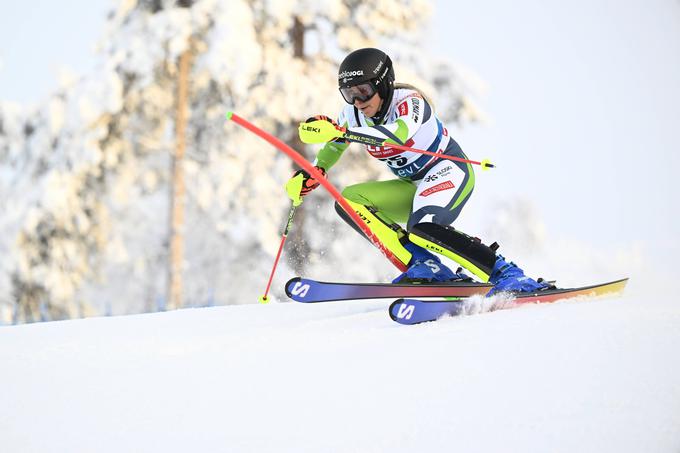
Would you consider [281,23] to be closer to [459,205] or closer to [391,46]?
[391,46]

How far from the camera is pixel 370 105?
423 centimetres

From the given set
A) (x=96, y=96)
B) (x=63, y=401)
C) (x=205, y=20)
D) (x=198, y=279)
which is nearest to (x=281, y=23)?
(x=205, y=20)

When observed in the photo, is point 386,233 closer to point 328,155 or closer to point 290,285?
point 328,155

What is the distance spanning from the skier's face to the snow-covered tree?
623 centimetres

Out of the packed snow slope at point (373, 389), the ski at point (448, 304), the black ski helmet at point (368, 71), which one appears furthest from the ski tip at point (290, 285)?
the black ski helmet at point (368, 71)

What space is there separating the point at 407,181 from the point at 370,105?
0.73 m

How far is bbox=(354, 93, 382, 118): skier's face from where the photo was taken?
4207 mm

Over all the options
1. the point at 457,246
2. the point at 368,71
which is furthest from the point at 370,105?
the point at 457,246

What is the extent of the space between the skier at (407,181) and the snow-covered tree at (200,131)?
19.0 ft

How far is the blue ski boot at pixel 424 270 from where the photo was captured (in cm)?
446

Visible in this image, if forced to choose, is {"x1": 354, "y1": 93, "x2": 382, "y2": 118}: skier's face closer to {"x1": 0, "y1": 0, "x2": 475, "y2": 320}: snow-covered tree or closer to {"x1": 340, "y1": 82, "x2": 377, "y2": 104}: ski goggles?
{"x1": 340, "y1": 82, "x2": 377, "y2": 104}: ski goggles

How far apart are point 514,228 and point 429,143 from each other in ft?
36.5

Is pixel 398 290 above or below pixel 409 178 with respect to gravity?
below

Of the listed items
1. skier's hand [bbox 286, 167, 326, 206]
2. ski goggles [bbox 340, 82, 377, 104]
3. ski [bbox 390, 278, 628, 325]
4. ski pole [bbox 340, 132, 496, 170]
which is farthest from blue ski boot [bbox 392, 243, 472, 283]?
ski goggles [bbox 340, 82, 377, 104]
